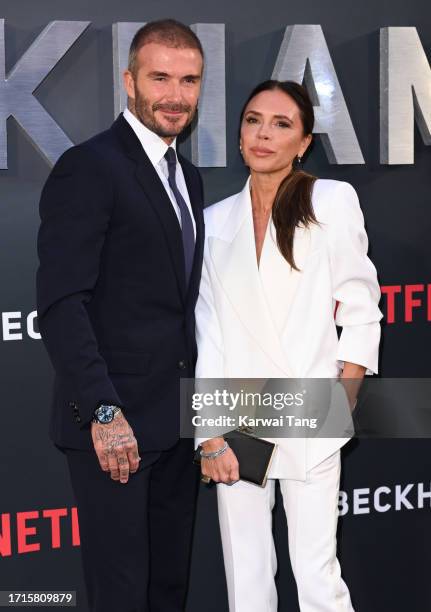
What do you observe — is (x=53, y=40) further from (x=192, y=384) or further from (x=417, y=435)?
(x=417, y=435)

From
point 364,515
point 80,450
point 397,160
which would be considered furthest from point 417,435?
point 80,450

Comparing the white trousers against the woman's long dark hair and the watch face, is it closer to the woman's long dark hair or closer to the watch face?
the watch face

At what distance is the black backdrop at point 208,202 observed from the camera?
2924 mm

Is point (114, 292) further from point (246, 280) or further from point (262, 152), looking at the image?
point (262, 152)

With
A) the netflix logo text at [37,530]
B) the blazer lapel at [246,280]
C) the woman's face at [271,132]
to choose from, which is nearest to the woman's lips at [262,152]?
the woman's face at [271,132]

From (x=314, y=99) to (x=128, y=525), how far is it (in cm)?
156

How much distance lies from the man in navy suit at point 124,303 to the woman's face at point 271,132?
21 centimetres

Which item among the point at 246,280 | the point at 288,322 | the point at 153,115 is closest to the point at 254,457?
the point at 288,322

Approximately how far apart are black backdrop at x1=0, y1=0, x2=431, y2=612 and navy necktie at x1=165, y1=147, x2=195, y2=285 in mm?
551

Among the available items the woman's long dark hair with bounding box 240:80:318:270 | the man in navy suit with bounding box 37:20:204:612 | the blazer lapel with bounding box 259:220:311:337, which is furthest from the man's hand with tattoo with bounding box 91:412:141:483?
the woman's long dark hair with bounding box 240:80:318:270

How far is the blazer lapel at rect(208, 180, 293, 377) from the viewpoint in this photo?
2.49m

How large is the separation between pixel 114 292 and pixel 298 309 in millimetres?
513

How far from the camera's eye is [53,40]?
9.34 ft

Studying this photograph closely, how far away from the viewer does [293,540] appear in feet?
8.34
